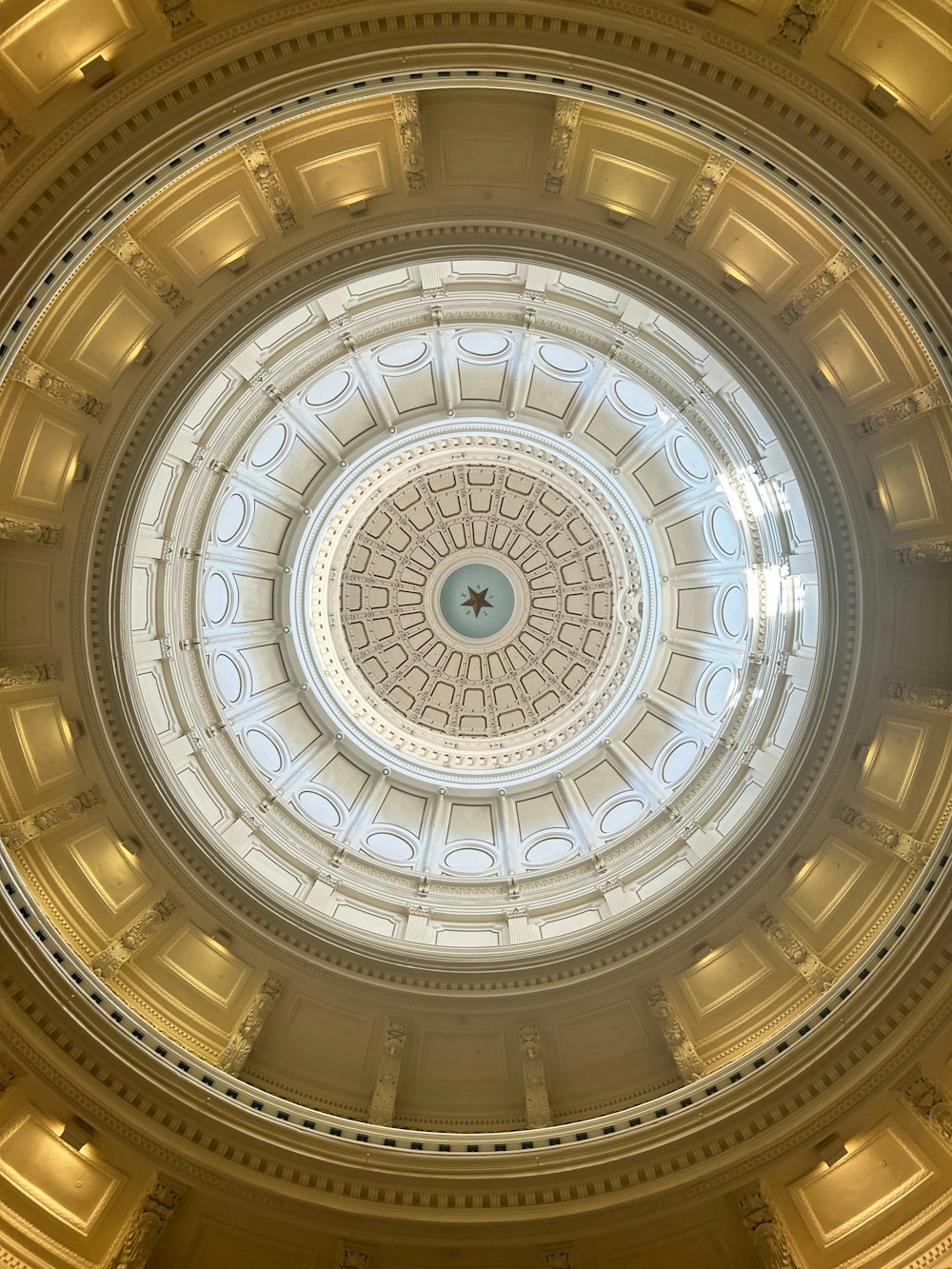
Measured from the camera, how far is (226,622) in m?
17.9

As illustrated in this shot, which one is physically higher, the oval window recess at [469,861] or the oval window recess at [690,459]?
the oval window recess at [690,459]

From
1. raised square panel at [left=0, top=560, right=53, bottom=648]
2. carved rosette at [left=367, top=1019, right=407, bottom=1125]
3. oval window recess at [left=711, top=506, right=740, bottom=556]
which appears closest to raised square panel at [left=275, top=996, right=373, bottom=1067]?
carved rosette at [left=367, top=1019, right=407, bottom=1125]

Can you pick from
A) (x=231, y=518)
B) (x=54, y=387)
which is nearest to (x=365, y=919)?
(x=231, y=518)

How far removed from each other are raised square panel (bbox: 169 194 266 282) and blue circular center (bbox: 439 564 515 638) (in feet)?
40.4

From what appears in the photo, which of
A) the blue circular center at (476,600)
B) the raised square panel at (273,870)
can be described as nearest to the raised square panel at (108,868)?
the raised square panel at (273,870)

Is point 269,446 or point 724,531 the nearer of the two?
point 269,446

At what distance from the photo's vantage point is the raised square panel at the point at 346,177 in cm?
1120

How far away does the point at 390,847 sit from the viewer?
61.9 ft

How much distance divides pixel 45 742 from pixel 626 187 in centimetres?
1247

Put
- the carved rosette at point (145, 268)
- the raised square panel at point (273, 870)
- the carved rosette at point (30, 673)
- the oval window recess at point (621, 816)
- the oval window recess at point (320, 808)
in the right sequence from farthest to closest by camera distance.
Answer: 1. the oval window recess at point (621, 816)
2. the oval window recess at point (320, 808)
3. the raised square panel at point (273, 870)
4. the carved rosette at point (30, 673)
5. the carved rosette at point (145, 268)

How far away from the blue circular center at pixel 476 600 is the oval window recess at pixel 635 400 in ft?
21.7

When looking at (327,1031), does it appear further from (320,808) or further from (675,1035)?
(675,1035)

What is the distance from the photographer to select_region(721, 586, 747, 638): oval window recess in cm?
1758

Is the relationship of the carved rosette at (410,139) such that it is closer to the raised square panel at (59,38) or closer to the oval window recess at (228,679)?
the raised square panel at (59,38)
